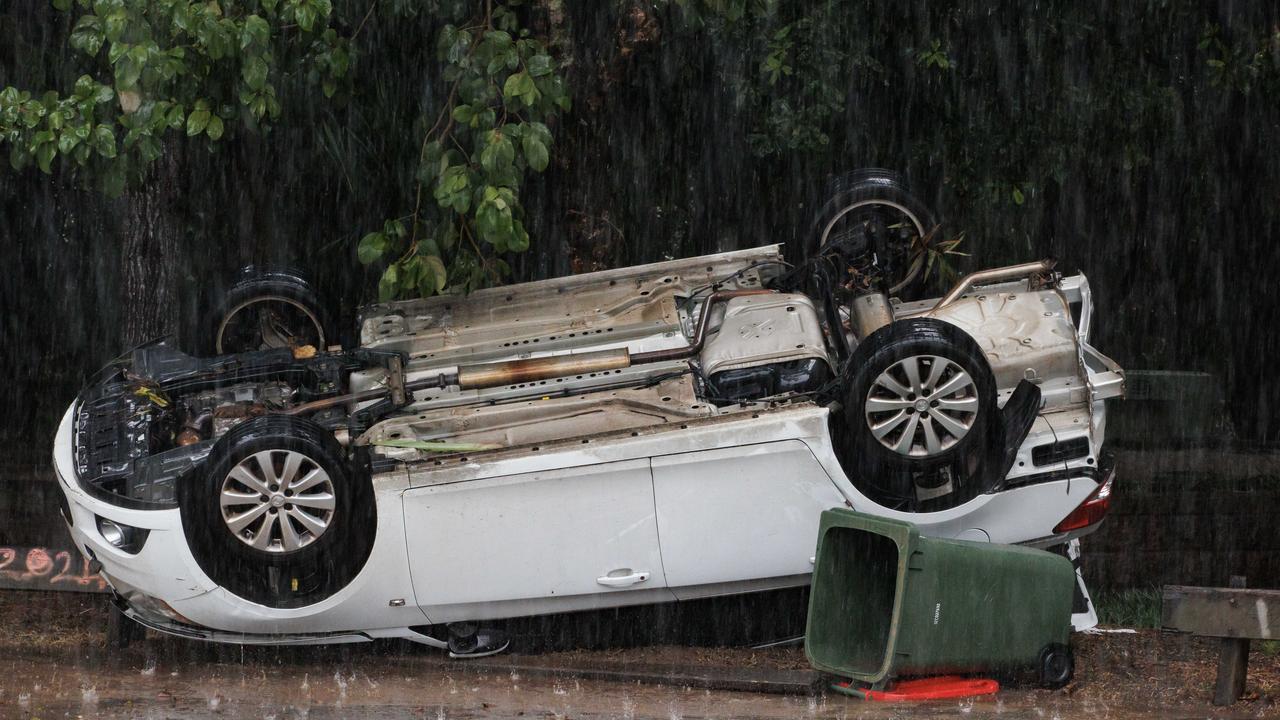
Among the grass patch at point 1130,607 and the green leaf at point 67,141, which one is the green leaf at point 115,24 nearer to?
the green leaf at point 67,141

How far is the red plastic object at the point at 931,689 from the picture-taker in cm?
623

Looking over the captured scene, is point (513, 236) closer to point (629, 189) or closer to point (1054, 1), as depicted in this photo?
point (629, 189)

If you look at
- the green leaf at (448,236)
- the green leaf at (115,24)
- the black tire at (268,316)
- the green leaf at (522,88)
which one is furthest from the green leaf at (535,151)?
the green leaf at (115,24)

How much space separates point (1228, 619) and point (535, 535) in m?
3.19

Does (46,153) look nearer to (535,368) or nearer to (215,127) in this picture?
(215,127)

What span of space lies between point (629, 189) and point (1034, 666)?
201 inches

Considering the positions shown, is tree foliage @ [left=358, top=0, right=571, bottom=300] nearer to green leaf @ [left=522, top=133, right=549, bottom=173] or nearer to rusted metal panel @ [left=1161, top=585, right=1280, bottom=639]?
green leaf @ [left=522, top=133, right=549, bottom=173]

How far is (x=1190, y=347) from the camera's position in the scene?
13.5 m

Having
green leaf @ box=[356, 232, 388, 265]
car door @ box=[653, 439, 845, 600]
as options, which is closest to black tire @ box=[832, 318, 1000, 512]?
car door @ box=[653, 439, 845, 600]

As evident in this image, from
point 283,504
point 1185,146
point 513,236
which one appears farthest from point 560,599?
point 1185,146

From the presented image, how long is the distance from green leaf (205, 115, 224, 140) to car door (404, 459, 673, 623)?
7.96 feet

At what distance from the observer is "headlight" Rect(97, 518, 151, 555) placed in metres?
6.28

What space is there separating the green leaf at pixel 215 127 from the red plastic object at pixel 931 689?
432cm

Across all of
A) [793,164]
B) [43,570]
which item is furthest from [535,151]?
[793,164]
